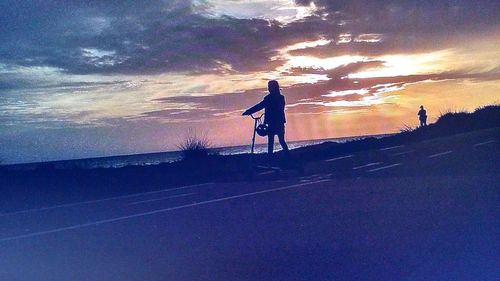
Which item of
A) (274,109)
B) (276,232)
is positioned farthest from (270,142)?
(276,232)

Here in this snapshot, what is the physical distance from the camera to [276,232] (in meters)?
9.77

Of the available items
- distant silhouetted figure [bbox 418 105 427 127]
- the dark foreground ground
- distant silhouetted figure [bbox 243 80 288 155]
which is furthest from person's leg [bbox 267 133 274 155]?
distant silhouetted figure [bbox 418 105 427 127]

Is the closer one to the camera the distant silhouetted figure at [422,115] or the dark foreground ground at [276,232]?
the dark foreground ground at [276,232]

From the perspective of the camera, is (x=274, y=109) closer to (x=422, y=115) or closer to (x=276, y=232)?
(x=276, y=232)

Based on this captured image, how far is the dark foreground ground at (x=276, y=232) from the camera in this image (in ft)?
24.8

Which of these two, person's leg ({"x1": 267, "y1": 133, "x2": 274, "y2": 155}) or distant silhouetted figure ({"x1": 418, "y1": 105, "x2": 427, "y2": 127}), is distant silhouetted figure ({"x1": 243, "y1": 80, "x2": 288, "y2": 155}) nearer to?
person's leg ({"x1": 267, "y1": 133, "x2": 274, "y2": 155})

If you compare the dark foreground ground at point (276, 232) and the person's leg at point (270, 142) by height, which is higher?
the person's leg at point (270, 142)

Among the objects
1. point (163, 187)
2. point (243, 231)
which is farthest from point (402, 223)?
point (163, 187)

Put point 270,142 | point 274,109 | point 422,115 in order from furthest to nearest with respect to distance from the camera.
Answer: point 422,115
point 270,142
point 274,109

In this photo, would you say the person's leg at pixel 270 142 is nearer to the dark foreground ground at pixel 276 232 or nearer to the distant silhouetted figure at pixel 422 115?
the dark foreground ground at pixel 276 232

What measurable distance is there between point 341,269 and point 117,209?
7522 millimetres

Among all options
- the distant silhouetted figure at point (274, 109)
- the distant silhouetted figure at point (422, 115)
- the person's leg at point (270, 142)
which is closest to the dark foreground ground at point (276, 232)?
the distant silhouetted figure at point (274, 109)

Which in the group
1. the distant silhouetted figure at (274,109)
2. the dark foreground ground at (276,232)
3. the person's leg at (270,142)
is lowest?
the dark foreground ground at (276,232)

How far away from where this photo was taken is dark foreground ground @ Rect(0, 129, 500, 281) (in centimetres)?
755
